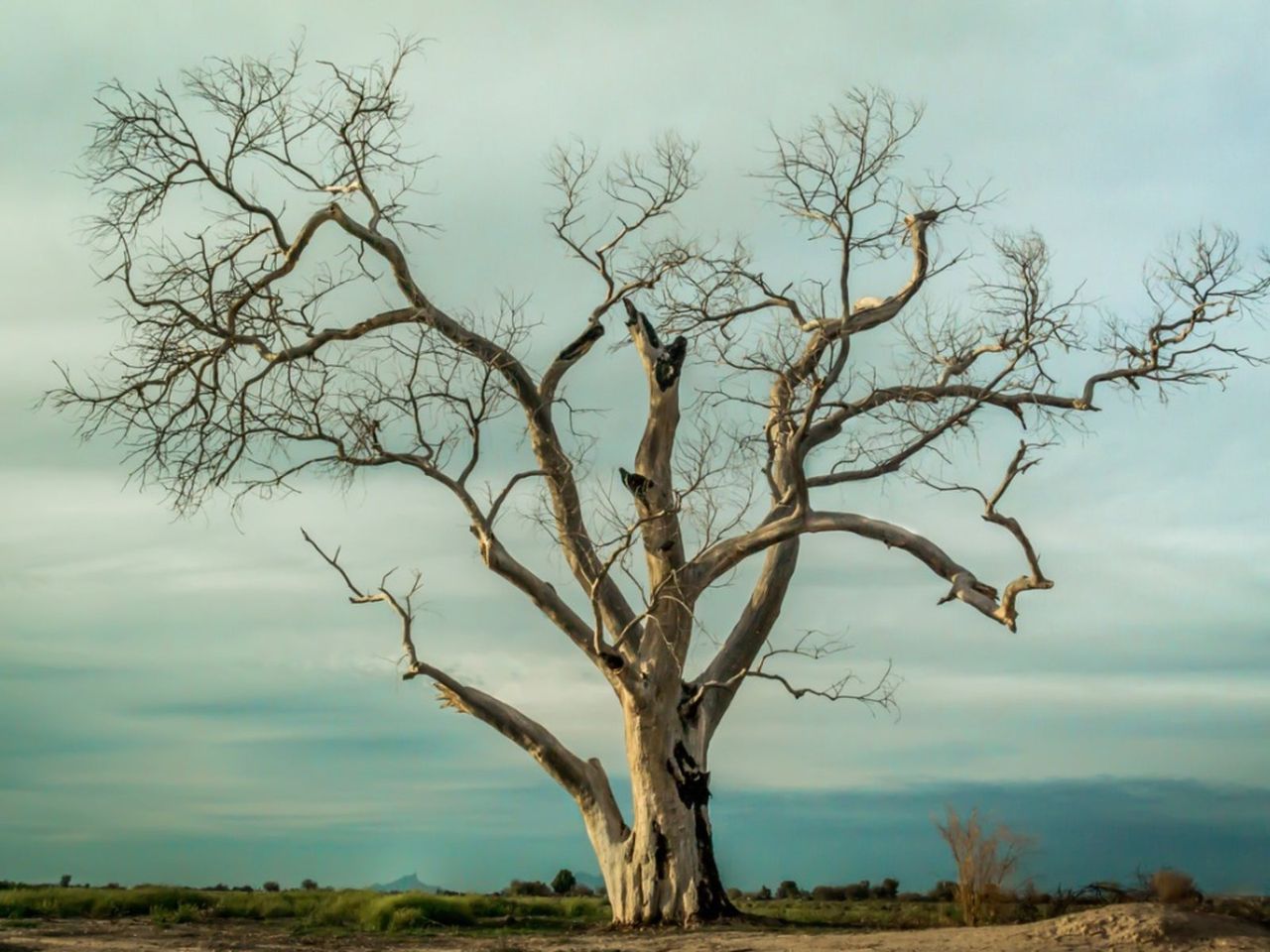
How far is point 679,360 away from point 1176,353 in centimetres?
624

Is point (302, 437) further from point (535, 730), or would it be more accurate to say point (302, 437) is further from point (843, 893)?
point (843, 893)

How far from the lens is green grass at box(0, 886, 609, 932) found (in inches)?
632

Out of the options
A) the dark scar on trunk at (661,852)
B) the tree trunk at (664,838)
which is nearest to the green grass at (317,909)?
the tree trunk at (664,838)

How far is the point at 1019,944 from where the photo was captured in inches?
452

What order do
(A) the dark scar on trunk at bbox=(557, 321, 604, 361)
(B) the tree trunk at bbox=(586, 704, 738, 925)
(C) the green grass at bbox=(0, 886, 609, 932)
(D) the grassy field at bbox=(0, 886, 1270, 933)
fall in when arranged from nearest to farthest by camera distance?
1. (B) the tree trunk at bbox=(586, 704, 738, 925)
2. (D) the grassy field at bbox=(0, 886, 1270, 933)
3. (C) the green grass at bbox=(0, 886, 609, 932)
4. (A) the dark scar on trunk at bbox=(557, 321, 604, 361)

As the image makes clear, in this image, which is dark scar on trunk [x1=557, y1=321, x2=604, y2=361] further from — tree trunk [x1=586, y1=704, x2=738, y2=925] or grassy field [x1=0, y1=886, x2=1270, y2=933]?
grassy field [x1=0, y1=886, x2=1270, y2=933]

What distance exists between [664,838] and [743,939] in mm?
2620

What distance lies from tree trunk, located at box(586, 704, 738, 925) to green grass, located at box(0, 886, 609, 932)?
3.41ft

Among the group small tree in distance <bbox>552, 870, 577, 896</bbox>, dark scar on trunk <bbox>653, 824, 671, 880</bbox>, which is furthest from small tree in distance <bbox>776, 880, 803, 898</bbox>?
dark scar on trunk <bbox>653, 824, 671, 880</bbox>

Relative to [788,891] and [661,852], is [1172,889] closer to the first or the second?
[661,852]

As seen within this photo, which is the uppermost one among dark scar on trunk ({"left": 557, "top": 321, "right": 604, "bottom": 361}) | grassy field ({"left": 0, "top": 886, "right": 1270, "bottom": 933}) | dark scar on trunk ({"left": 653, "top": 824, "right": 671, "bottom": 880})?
dark scar on trunk ({"left": 557, "top": 321, "right": 604, "bottom": 361})

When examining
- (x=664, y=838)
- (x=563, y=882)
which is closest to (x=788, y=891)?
(x=563, y=882)

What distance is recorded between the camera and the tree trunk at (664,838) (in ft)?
49.8

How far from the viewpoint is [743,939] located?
1285 cm
